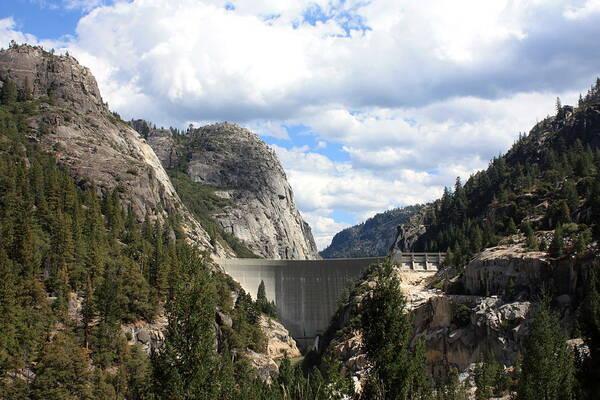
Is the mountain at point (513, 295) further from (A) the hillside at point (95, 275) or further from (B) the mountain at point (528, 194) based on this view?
(A) the hillside at point (95, 275)

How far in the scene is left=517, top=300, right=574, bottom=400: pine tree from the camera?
5091cm

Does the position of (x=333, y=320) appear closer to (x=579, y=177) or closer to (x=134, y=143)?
(x=579, y=177)

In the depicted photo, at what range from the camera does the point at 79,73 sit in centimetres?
17612

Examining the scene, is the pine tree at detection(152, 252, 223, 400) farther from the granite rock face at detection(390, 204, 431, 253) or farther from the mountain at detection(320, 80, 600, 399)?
the granite rock face at detection(390, 204, 431, 253)

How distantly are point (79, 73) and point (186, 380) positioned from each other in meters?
156

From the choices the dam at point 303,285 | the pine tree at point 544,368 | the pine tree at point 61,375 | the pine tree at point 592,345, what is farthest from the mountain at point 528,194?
the pine tree at point 61,375

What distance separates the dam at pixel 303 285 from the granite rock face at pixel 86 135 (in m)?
15.6

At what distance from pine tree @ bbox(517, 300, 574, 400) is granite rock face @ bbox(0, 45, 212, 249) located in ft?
313

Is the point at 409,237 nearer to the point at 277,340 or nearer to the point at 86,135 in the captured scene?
the point at 277,340

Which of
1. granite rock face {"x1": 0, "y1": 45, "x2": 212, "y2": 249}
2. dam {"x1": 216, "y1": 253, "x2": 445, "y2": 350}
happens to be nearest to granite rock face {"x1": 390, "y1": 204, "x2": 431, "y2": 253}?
dam {"x1": 216, "y1": 253, "x2": 445, "y2": 350}

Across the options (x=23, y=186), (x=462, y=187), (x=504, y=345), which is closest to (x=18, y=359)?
(x=23, y=186)

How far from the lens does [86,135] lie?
151 m

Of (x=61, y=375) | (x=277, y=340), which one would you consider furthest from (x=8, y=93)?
(x=61, y=375)

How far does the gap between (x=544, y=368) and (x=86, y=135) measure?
12528 cm
